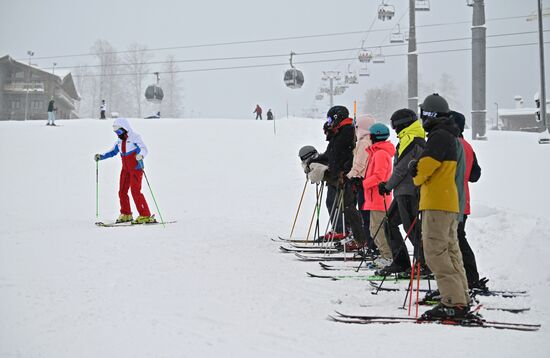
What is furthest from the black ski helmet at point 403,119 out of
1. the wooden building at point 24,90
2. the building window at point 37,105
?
the building window at point 37,105

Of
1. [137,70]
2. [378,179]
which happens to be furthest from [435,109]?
[137,70]

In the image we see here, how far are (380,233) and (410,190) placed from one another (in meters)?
0.96

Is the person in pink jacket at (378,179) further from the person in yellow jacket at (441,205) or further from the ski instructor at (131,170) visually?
the ski instructor at (131,170)

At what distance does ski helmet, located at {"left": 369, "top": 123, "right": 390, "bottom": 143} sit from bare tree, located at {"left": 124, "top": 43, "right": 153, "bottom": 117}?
218ft

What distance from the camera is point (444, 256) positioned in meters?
4.57

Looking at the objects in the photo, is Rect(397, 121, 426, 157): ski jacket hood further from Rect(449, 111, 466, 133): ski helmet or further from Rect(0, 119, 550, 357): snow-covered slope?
Rect(0, 119, 550, 357): snow-covered slope

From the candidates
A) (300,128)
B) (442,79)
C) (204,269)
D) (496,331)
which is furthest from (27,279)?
(442,79)

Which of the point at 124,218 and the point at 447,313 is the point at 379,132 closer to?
the point at 447,313

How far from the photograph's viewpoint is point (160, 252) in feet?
22.5

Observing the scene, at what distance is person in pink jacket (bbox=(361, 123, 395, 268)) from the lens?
6.43 m

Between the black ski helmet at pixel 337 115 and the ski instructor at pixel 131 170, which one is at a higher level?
the black ski helmet at pixel 337 115

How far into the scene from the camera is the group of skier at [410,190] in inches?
180

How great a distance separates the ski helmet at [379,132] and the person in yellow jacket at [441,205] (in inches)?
66.9

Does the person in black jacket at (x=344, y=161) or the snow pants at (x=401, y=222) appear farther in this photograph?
the person in black jacket at (x=344, y=161)
